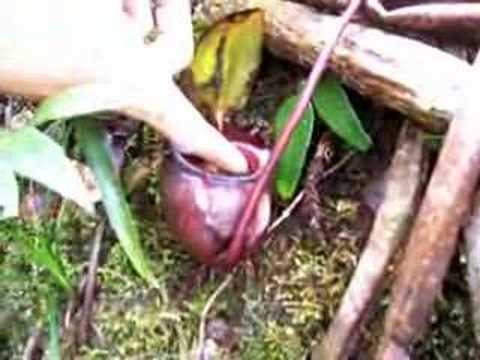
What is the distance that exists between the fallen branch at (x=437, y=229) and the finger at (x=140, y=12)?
30 centimetres

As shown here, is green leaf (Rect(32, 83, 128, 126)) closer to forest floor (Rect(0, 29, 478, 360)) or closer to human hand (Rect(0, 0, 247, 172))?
→ human hand (Rect(0, 0, 247, 172))

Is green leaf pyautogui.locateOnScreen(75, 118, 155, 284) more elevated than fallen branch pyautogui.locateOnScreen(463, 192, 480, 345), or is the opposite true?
green leaf pyautogui.locateOnScreen(75, 118, 155, 284)

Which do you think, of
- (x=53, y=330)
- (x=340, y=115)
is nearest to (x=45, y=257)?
(x=53, y=330)

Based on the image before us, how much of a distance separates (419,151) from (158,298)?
303mm

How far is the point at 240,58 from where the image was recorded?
3.56ft

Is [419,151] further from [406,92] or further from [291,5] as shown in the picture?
[291,5]

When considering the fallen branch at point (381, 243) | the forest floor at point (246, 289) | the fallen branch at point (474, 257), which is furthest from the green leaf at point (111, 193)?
the fallen branch at point (474, 257)

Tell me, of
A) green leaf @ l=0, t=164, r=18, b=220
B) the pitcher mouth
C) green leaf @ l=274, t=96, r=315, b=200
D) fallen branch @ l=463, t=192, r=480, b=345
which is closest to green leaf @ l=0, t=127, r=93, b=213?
green leaf @ l=0, t=164, r=18, b=220

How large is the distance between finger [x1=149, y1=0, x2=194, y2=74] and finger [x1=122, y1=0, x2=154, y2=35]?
2 cm

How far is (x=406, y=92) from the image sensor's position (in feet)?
3.38

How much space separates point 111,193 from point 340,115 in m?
0.24

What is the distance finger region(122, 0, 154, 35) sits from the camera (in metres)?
1.00

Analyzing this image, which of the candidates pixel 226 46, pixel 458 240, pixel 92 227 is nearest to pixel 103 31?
pixel 226 46

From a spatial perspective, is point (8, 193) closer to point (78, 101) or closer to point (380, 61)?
point (78, 101)
